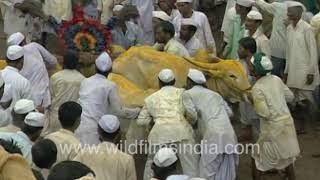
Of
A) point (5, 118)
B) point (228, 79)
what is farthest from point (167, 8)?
point (5, 118)

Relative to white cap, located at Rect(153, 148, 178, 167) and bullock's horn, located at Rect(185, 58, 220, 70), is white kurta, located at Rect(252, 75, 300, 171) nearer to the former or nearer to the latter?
bullock's horn, located at Rect(185, 58, 220, 70)

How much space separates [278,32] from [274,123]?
7.97 ft

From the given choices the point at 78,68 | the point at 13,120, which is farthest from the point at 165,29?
the point at 13,120

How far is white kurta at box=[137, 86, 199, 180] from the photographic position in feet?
26.9

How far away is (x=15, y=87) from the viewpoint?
834 cm

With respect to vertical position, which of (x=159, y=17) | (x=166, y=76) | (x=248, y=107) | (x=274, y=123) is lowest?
(x=248, y=107)

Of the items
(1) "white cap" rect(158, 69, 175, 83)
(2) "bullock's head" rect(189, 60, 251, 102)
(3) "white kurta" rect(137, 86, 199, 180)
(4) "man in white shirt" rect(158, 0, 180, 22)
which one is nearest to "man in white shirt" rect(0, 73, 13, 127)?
(3) "white kurta" rect(137, 86, 199, 180)

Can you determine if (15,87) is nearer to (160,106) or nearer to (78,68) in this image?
(78,68)

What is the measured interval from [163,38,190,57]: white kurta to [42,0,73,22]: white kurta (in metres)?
2.49

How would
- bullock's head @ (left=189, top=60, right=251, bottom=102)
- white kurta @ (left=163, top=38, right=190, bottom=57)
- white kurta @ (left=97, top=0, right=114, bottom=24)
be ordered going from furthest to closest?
1. white kurta @ (left=97, top=0, right=114, bottom=24)
2. white kurta @ (left=163, top=38, right=190, bottom=57)
3. bullock's head @ (left=189, top=60, right=251, bottom=102)

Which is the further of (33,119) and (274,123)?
(274,123)

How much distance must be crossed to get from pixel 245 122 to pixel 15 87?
2743mm

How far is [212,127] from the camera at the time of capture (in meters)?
8.23

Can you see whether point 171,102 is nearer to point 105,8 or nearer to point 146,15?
point 146,15
